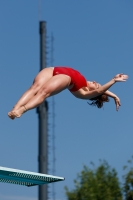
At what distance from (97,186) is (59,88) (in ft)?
45.9

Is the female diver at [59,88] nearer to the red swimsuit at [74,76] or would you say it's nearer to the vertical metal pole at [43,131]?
the red swimsuit at [74,76]

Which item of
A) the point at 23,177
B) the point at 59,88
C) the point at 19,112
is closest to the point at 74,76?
the point at 59,88

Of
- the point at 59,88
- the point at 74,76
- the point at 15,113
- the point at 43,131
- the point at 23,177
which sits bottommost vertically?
the point at 23,177

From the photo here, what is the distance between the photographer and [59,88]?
895cm

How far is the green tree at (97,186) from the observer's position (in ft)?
73.0

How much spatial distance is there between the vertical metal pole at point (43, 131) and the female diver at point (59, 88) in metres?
7.09

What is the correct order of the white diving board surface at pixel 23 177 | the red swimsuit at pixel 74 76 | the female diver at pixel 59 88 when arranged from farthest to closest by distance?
the red swimsuit at pixel 74 76 → the female diver at pixel 59 88 → the white diving board surface at pixel 23 177

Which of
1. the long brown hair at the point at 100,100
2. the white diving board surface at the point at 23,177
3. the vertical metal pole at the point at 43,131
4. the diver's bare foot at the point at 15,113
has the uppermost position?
the vertical metal pole at the point at 43,131

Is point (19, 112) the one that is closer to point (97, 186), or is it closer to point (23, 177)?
point (23, 177)

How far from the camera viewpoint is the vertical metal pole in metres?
16.4

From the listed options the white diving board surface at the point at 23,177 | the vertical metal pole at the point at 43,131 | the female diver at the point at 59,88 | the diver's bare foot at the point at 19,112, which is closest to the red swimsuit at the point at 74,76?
the female diver at the point at 59,88

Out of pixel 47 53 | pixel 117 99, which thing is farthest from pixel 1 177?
pixel 47 53

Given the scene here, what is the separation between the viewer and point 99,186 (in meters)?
22.7

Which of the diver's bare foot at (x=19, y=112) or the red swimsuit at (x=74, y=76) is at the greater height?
the red swimsuit at (x=74, y=76)
